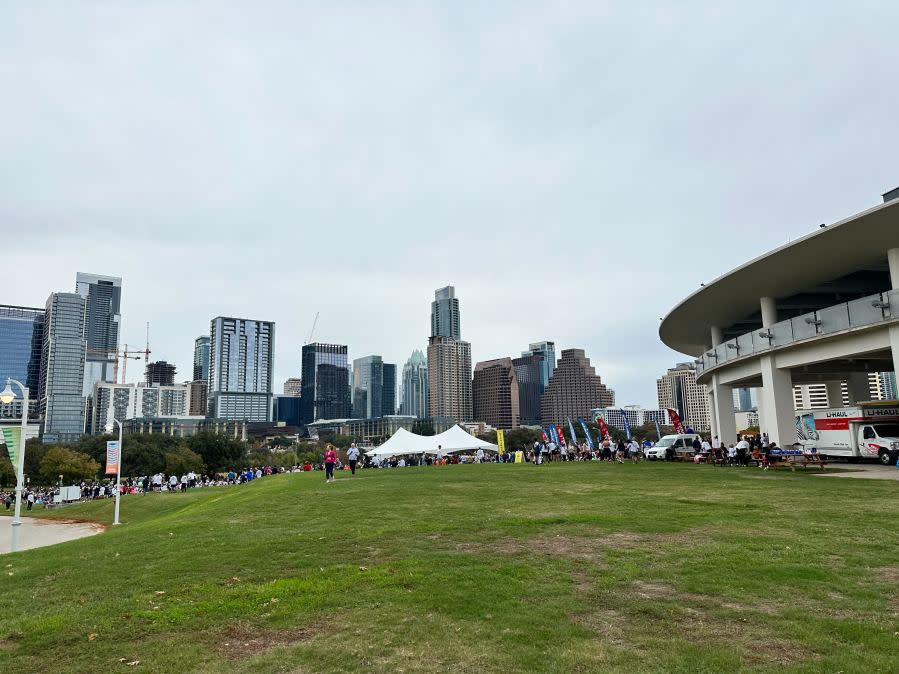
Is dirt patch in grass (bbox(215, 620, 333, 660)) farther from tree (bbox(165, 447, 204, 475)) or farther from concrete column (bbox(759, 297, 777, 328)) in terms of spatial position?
tree (bbox(165, 447, 204, 475))

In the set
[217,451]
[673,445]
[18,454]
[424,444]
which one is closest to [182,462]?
[217,451]

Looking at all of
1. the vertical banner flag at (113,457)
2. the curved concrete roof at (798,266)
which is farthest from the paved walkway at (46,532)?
the curved concrete roof at (798,266)

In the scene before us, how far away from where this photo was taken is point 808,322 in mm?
29156

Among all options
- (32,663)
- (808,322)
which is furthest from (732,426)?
(32,663)

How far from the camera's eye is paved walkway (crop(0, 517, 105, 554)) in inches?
1160

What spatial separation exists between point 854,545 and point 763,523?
2.17 metres

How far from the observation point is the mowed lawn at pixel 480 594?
538 cm

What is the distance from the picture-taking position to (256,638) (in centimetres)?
601

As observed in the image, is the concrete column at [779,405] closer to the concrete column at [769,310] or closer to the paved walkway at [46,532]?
the concrete column at [769,310]

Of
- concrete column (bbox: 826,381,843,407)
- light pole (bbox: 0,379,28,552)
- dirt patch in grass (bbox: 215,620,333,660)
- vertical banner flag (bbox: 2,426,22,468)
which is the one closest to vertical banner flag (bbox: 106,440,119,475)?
vertical banner flag (bbox: 2,426,22,468)

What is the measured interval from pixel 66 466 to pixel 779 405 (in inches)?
3217

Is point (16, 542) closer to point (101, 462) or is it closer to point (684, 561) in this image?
point (684, 561)

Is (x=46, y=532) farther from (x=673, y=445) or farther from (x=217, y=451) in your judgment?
(x=217, y=451)

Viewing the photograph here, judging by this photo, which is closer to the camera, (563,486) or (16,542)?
(16,542)
